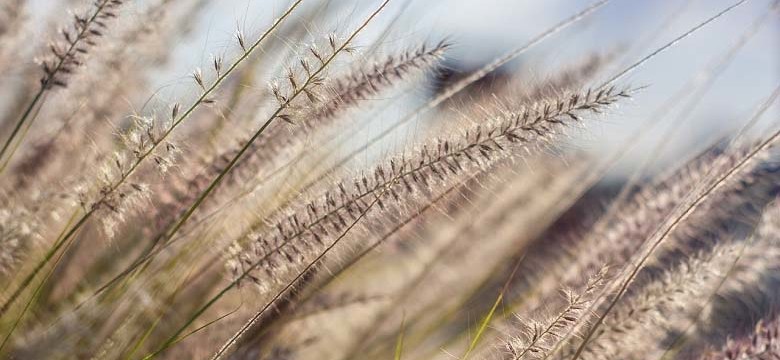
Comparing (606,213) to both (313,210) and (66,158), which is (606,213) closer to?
(313,210)

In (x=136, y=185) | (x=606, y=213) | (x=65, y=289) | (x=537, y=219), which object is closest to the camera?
(x=136, y=185)

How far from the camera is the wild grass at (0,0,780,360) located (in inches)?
51.5

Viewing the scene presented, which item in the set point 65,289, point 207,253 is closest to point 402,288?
point 207,253

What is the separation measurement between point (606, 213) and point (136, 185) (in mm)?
1236

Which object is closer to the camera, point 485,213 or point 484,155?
point 484,155

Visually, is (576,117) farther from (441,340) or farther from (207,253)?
(207,253)

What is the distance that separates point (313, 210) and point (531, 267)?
0.85m

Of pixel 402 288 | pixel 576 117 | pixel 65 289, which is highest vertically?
pixel 65 289

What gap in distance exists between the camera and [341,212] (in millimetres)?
1319

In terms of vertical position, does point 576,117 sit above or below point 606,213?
above

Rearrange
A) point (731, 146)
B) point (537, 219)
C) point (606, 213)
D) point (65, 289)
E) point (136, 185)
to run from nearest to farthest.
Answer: point (136, 185) → point (731, 146) → point (65, 289) → point (606, 213) → point (537, 219)

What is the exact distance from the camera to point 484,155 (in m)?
1.36

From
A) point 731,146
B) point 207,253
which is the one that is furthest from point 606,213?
point 207,253

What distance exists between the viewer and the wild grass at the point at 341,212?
4.29 ft
